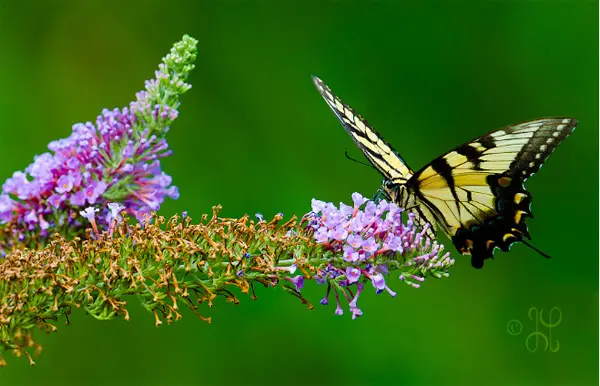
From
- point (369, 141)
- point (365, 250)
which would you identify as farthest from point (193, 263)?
point (369, 141)

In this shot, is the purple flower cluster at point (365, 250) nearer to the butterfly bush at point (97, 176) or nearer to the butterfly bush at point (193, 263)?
the butterfly bush at point (193, 263)

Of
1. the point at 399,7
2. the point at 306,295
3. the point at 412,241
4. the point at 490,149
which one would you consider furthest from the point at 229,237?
the point at 399,7

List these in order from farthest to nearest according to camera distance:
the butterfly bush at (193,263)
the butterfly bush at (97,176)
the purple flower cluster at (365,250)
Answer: the butterfly bush at (97,176)
the purple flower cluster at (365,250)
the butterfly bush at (193,263)

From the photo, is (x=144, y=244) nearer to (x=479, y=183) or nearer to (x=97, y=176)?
(x=97, y=176)

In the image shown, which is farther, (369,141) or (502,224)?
(369,141)

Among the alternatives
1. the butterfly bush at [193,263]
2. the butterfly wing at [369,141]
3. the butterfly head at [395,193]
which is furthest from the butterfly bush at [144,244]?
the butterfly wing at [369,141]

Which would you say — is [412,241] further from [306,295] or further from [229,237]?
[306,295]

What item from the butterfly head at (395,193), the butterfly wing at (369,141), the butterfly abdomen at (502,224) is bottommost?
the butterfly abdomen at (502,224)
